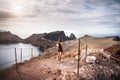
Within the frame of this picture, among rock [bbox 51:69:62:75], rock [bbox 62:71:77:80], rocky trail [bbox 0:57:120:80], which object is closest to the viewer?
rock [bbox 62:71:77:80]

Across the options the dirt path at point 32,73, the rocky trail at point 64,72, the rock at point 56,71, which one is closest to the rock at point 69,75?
the rocky trail at point 64,72

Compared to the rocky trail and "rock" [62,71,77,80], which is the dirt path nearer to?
the rocky trail

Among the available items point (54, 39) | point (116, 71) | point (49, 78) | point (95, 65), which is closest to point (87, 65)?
point (95, 65)

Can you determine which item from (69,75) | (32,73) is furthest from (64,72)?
(32,73)

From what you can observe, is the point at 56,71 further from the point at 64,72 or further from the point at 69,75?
the point at 69,75

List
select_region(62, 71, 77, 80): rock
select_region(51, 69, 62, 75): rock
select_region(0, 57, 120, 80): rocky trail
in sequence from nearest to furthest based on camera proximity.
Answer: select_region(62, 71, 77, 80): rock → select_region(0, 57, 120, 80): rocky trail → select_region(51, 69, 62, 75): rock

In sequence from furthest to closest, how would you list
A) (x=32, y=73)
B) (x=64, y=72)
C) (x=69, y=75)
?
(x=32, y=73)
(x=64, y=72)
(x=69, y=75)

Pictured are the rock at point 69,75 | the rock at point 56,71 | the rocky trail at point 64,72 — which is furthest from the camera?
the rock at point 56,71

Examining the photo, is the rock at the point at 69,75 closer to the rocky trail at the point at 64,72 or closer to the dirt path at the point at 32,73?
the rocky trail at the point at 64,72

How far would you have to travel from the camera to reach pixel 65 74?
638 cm

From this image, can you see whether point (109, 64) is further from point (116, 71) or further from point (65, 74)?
point (65, 74)


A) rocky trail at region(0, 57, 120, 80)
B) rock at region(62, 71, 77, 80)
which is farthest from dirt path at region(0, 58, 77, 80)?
rock at region(62, 71, 77, 80)

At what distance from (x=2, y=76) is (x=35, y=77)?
1.22 meters

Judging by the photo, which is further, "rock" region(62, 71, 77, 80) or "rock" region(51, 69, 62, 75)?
"rock" region(51, 69, 62, 75)
